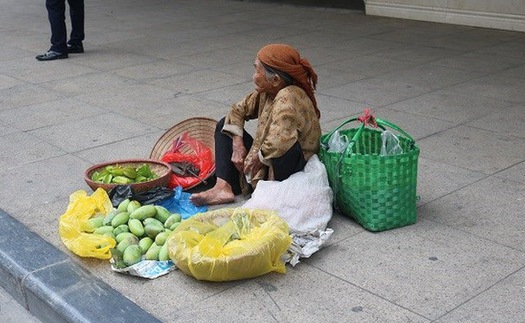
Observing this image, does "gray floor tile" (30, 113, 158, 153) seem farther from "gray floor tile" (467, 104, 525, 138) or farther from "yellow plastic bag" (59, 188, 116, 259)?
"gray floor tile" (467, 104, 525, 138)

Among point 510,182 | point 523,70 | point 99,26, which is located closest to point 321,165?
point 510,182

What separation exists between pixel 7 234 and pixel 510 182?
2.91m

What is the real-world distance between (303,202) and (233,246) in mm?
597

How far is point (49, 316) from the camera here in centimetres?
393

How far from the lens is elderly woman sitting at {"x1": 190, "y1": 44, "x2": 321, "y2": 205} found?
4359mm

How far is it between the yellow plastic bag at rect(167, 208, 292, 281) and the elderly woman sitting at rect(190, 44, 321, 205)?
448 mm

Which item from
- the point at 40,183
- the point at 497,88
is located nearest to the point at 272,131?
the point at 40,183

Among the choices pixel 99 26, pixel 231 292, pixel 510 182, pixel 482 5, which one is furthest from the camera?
pixel 99 26

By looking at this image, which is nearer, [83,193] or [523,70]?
[83,193]

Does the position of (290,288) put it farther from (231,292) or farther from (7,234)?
(7,234)

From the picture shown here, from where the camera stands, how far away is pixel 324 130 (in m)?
6.11

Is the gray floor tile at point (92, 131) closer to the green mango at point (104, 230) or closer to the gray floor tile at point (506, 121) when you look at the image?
the green mango at point (104, 230)

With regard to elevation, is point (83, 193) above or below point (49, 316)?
above

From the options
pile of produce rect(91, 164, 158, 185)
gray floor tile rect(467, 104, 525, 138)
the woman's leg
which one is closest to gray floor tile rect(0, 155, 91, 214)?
pile of produce rect(91, 164, 158, 185)
